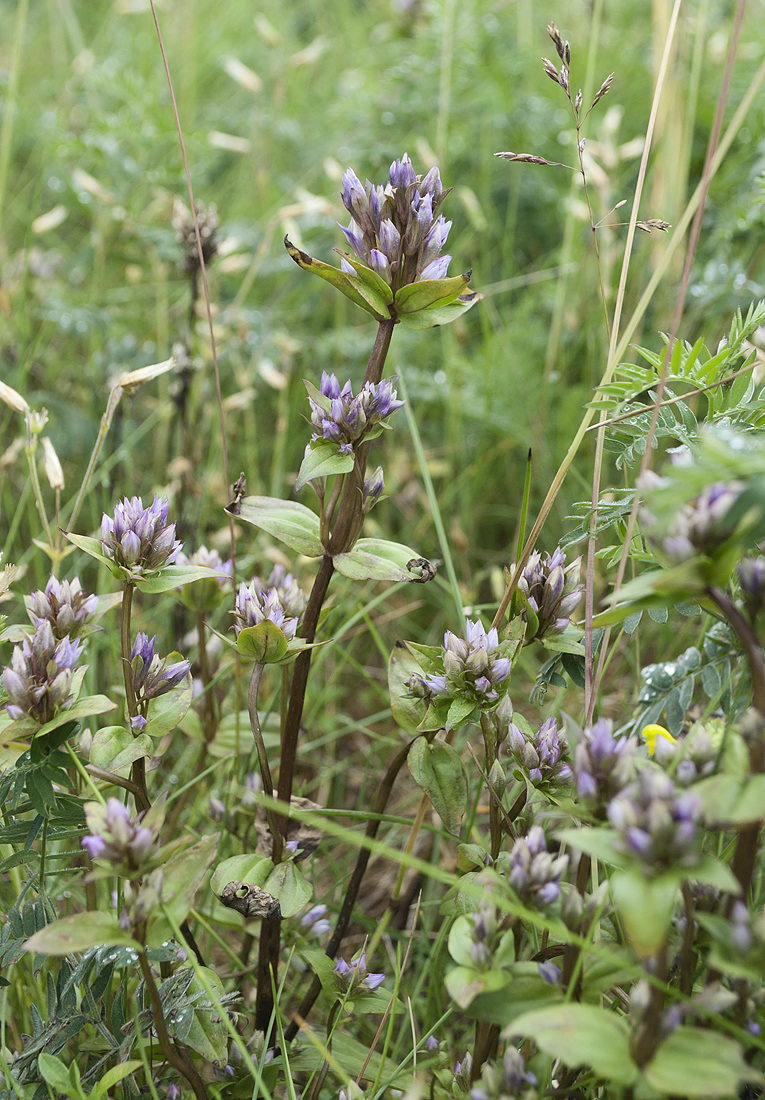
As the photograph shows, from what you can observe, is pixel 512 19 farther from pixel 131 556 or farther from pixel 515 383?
pixel 131 556

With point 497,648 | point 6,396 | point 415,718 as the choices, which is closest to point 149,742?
point 415,718

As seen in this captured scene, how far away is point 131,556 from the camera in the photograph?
1.12m

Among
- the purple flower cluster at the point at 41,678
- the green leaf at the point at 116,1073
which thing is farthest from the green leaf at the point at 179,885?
the purple flower cluster at the point at 41,678

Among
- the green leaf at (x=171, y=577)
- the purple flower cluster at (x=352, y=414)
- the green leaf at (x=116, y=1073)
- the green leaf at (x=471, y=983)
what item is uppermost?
the purple flower cluster at (x=352, y=414)

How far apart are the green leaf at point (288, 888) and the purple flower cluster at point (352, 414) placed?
561 mm

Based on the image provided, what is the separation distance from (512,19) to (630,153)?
6.28 feet

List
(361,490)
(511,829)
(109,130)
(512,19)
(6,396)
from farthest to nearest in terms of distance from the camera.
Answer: (512,19), (109,130), (6,396), (361,490), (511,829)

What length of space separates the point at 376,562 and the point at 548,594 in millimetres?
235

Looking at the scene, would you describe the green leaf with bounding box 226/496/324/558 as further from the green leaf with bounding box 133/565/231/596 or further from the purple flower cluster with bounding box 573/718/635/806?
the purple flower cluster with bounding box 573/718/635/806

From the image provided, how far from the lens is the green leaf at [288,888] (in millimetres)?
1108

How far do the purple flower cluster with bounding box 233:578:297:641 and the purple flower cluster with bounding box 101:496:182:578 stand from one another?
0.12 m

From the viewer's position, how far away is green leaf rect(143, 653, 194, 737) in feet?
3.72

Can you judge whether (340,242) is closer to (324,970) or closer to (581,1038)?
(324,970)

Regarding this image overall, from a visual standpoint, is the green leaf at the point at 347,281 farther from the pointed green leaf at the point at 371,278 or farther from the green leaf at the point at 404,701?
the green leaf at the point at 404,701
